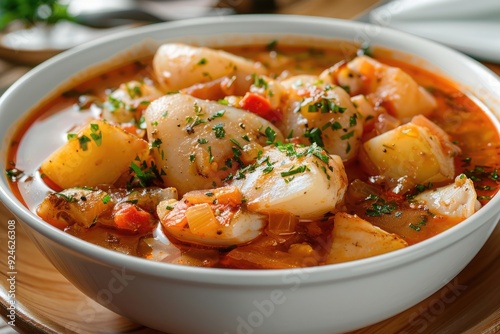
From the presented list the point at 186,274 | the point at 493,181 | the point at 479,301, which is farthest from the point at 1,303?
the point at 493,181

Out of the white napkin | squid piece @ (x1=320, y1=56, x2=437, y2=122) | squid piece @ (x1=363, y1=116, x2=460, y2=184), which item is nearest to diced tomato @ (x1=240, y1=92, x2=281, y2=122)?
squid piece @ (x1=363, y1=116, x2=460, y2=184)

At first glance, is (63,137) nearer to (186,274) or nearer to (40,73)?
(40,73)

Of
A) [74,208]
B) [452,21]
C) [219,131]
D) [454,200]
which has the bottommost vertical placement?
[452,21]

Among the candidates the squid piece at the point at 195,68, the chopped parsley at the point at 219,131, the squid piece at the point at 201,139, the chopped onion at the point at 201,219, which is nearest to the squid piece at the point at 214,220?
the chopped onion at the point at 201,219

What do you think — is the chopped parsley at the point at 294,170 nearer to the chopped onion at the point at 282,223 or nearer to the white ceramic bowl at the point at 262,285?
the chopped onion at the point at 282,223

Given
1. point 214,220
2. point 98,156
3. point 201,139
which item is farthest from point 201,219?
point 98,156

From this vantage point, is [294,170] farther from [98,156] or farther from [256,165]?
[98,156]
